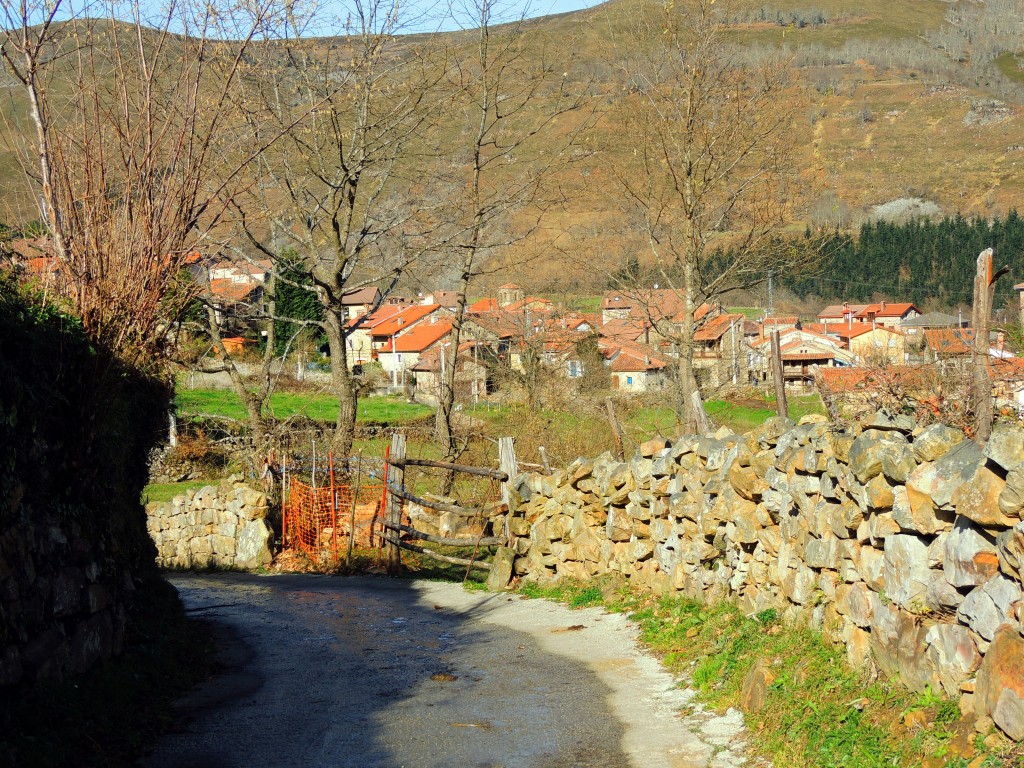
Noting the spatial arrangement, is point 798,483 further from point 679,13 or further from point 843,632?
point 679,13

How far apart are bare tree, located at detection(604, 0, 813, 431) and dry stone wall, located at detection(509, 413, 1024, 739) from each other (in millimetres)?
9309

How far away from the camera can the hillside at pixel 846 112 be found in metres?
22.5

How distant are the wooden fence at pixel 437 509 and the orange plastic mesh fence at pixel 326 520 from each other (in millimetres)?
578

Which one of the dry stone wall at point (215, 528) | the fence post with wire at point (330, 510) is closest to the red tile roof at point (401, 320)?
the dry stone wall at point (215, 528)

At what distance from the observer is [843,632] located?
257 inches

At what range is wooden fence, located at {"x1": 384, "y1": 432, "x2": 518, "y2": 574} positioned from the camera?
15023mm

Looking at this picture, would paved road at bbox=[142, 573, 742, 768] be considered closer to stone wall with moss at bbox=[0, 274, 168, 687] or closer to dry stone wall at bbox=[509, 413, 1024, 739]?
stone wall with moss at bbox=[0, 274, 168, 687]

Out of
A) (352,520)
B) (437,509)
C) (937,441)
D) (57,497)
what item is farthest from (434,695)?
(352,520)

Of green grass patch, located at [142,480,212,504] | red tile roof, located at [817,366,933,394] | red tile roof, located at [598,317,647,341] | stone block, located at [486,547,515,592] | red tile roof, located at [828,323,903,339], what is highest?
red tile roof, located at [598,317,647,341]

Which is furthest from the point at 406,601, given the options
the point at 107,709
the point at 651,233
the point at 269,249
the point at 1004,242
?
the point at 1004,242

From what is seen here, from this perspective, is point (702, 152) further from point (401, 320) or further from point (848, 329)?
point (401, 320)

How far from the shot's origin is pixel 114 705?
6910mm

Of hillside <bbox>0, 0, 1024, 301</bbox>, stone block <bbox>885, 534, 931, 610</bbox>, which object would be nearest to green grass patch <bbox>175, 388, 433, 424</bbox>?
hillside <bbox>0, 0, 1024, 301</bbox>

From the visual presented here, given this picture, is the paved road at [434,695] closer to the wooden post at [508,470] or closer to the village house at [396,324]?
the wooden post at [508,470]
